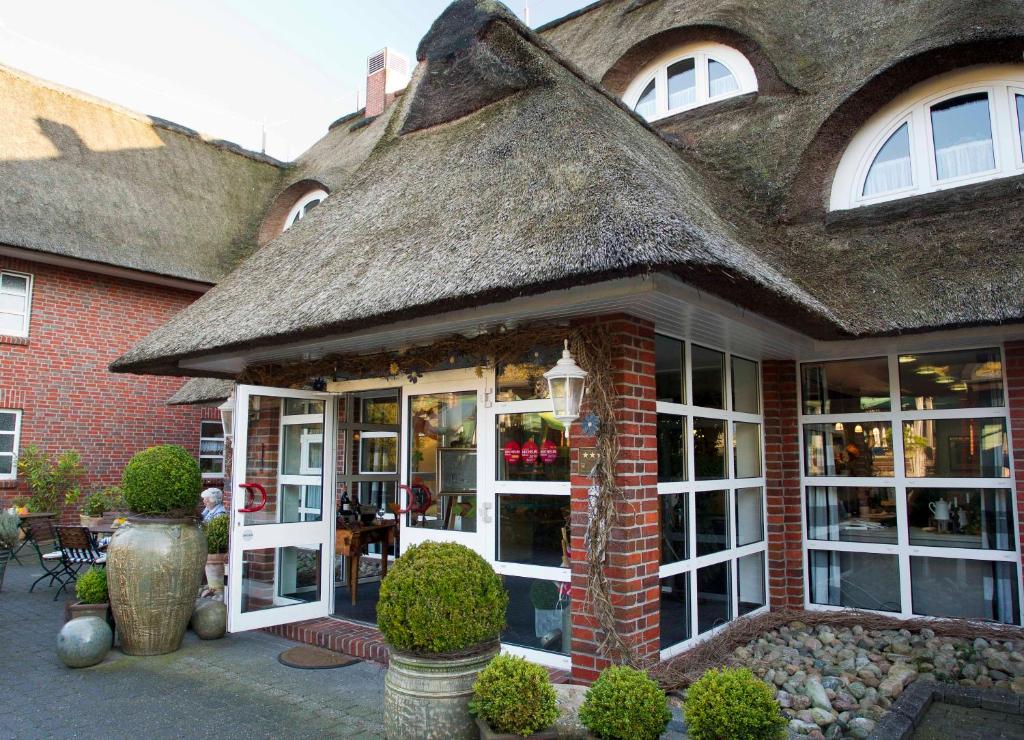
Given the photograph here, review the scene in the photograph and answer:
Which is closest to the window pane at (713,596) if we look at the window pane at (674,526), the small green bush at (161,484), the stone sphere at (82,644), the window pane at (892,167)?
the window pane at (674,526)

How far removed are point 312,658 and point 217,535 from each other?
2.32m

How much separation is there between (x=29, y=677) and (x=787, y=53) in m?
8.74

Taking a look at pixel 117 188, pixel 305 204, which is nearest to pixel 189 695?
pixel 305 204

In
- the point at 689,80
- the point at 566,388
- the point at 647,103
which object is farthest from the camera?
the point at 647,103

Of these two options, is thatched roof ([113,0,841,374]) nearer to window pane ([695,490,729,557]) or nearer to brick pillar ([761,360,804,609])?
window pane ([695,490,729,557])

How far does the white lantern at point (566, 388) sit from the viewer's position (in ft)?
14.3

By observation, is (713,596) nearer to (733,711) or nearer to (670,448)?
(670,448)

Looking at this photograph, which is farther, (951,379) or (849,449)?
(849,449)

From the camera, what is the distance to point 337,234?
20.3 feet

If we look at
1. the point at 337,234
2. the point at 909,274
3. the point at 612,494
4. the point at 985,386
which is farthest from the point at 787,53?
the point at 612,494

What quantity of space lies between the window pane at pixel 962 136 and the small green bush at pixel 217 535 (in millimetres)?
7500

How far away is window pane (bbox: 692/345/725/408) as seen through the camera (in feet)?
18.3

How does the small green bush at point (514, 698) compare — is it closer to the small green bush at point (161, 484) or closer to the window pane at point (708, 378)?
the window pane at point (708, 378)

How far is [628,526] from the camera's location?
14.4ft
